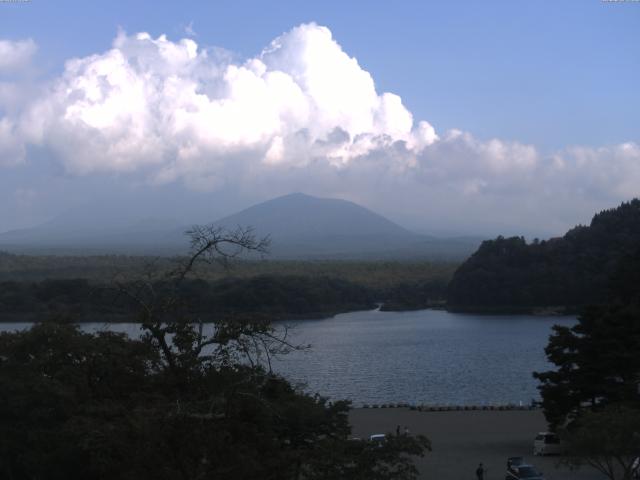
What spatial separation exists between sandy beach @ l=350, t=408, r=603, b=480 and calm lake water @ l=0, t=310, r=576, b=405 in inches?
70.1

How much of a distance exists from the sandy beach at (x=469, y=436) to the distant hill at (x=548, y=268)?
25.2 m

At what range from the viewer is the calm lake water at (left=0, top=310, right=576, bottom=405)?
18.2 meters

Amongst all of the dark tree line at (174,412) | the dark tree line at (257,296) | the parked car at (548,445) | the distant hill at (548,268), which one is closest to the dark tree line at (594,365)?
the parked car at (548,445)

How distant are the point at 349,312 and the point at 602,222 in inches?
561

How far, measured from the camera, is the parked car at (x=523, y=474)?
828 cm

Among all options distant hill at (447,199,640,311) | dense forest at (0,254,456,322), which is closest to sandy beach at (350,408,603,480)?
dense forest at (0,254,456,322)

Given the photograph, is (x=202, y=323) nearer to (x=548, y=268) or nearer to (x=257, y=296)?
(x=257, y=296)

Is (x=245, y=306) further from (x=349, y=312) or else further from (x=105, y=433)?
(x=105, y=433)

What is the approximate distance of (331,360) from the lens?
23891 mm

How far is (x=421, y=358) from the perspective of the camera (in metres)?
24.8

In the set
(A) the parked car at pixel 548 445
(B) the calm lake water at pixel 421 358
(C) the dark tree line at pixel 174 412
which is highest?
(C) the dark tree line at pixel 174 412

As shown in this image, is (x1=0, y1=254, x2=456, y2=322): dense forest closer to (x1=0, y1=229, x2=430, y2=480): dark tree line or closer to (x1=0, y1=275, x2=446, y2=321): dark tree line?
(x1=0, y1=275, x2=446, y2=321): dark tree line

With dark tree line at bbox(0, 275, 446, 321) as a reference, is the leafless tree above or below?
above

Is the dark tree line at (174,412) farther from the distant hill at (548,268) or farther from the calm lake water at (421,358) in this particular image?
the distant hill at (548,268)
